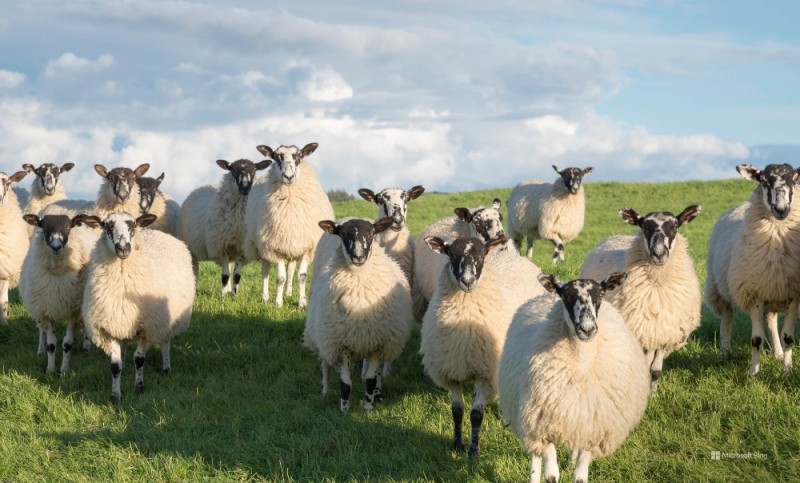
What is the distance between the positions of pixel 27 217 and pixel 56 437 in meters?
3.45

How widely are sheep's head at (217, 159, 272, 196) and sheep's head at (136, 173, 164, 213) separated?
1316 mm

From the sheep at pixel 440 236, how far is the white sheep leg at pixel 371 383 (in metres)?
1.46

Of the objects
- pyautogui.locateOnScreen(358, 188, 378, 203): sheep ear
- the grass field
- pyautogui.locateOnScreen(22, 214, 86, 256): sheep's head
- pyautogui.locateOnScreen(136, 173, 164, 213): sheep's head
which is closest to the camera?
the grass field

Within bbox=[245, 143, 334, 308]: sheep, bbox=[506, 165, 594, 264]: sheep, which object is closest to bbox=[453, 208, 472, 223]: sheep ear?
bbox=[245, 143, 334, 308]: sheep

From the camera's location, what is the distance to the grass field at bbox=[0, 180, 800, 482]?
7.43 metres

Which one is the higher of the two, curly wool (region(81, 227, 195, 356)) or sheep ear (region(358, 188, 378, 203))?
sheep ear (region(358, 188, 378, 203))

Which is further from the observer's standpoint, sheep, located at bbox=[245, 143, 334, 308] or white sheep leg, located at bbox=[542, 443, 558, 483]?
sheep, located at bbox=[245, 143, 334, 308]

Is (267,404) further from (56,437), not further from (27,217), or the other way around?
(27,217)

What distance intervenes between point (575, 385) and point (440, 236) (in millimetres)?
4582

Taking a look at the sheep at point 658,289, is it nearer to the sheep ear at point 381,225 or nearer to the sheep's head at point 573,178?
the sheep ear at point 381,225

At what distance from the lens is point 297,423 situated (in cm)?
869

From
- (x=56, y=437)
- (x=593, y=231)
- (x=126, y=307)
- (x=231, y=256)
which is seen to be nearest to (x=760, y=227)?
(x=126, y=307)

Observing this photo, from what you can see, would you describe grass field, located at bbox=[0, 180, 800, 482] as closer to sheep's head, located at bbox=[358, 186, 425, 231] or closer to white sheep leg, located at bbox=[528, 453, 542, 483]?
white sheep leg, located at bbox=[528, 453, 542, 483]

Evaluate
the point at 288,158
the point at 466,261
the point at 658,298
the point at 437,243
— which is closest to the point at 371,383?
the point at 437,243
